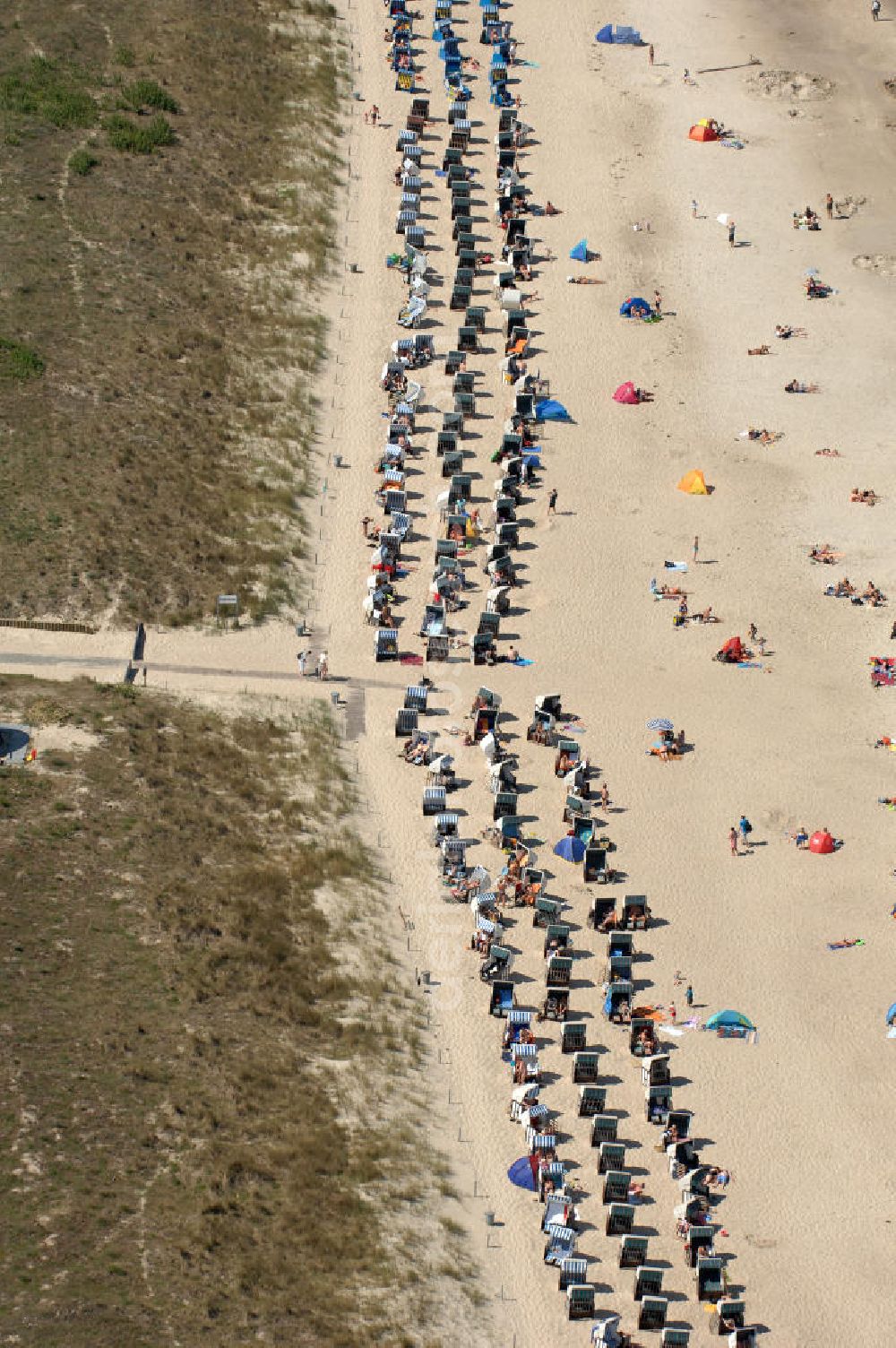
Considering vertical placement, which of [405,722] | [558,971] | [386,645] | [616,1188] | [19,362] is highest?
[19,362]

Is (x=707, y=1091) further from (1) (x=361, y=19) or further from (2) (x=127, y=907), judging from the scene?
(1) (x=361, y=19)

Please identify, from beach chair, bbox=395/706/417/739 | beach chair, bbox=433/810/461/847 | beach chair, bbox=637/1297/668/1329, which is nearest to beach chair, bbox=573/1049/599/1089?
beach chair, bbox=637/1297/668/1329

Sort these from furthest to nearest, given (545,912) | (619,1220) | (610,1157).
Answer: (545,912)
(610,1157)
(619,1220)

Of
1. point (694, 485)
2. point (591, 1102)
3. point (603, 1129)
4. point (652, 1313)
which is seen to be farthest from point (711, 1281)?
point (694, 485)

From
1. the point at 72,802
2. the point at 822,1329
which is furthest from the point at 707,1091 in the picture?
the point at 72,802

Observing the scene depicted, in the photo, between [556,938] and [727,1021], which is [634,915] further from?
[727,1021]

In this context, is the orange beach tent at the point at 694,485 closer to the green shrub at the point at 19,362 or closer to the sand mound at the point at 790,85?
the green shrub at the point at 19,362
